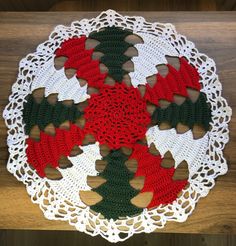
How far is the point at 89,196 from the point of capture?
0.69m

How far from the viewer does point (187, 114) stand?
2.39ft

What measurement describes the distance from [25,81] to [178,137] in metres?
0.31

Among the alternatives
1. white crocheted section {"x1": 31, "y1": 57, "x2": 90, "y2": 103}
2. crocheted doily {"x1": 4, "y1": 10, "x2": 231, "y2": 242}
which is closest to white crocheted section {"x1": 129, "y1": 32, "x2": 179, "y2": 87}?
crocheted doily {"x1": 4, "y1": 10, "x2": 231, "y2": 242}

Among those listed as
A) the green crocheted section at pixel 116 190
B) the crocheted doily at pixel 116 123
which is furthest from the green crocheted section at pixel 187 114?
the green crocheted section at pixel 116 190

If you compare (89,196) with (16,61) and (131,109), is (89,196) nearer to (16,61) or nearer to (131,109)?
(131,109)

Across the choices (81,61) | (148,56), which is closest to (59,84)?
(81,61)

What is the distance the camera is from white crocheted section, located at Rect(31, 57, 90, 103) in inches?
29.5

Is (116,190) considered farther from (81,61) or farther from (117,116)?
(81,61)

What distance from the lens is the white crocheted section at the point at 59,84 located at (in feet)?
2.46

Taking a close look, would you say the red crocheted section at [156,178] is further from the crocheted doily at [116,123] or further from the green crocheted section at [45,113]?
the green crocheted section at [45,113]

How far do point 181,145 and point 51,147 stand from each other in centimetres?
23

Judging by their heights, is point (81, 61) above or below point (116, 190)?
above

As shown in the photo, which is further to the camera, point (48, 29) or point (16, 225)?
point (48, 29)

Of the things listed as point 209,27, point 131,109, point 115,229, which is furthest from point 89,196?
point 209,27
